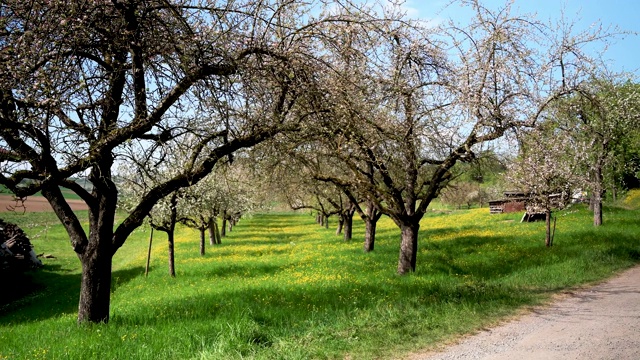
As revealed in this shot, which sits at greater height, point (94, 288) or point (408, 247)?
point (408, 247)

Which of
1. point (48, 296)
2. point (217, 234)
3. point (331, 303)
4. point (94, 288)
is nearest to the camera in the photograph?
point (94, 288)

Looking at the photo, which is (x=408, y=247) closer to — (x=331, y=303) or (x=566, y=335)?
(x=331, y=303)

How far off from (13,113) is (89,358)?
14.3ft

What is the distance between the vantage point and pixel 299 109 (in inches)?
418

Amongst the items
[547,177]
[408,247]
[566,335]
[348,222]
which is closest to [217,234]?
[348,222]

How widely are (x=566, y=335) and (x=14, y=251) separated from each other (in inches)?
1317

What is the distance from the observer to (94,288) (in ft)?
32.5

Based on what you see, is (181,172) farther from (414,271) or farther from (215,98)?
(414,271)

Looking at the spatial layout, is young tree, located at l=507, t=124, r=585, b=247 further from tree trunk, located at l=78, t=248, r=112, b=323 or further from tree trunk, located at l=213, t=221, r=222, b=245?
tree trunk, located at l=213, t=221, r=222, b=245

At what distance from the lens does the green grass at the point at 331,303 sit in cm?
725

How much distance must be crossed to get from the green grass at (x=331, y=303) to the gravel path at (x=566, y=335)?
50 cm

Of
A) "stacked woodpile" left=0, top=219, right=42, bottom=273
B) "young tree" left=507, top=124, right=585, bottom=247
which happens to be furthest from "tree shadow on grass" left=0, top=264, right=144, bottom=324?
"young tree" left=507, top=124, right=585, bottom=247

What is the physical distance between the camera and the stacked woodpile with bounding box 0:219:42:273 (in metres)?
25.8

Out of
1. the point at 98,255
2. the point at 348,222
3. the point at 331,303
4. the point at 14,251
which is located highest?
the point at 98,255
